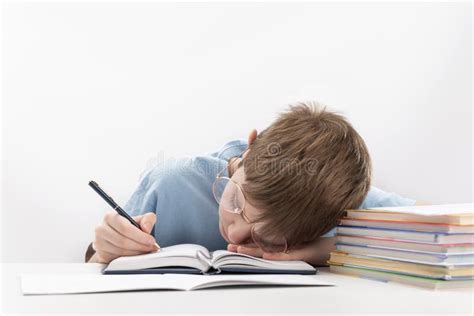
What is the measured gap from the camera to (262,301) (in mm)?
960

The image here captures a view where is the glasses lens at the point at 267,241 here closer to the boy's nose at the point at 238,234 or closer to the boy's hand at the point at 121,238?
the boy's nose at the point at 238,234

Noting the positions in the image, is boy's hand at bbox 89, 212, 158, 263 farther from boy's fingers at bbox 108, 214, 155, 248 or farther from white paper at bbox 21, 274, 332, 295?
white paper at bbox 21, 274, 332, 295

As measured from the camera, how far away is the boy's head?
4.58 feet

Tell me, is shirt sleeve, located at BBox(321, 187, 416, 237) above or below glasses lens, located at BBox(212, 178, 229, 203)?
below

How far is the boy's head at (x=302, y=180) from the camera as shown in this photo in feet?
4.58

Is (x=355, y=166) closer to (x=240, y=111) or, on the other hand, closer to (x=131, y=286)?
(x=131, y=286)

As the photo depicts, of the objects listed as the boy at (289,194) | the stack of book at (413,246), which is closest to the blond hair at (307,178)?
the boy at (289,194)

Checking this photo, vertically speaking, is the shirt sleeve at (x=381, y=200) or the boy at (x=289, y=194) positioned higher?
the boy at (x=289, y=194)

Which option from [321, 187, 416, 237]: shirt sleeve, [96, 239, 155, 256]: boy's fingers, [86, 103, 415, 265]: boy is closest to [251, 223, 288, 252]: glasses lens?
[86, 103, 415, 265]: boy

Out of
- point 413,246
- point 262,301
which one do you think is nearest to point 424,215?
point 413,246

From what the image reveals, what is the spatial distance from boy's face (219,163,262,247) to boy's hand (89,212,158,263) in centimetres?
21

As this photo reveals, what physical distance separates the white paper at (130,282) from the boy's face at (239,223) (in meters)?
0.28

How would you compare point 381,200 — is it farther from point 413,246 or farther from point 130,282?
point 130,282

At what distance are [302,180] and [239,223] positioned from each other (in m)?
0.20
